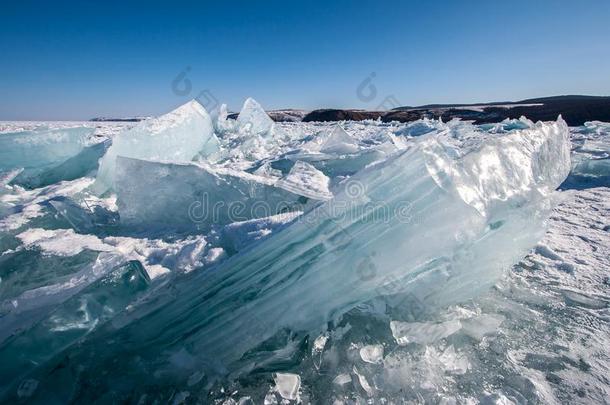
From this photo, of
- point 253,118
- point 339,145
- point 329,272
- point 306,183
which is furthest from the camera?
point 253,118

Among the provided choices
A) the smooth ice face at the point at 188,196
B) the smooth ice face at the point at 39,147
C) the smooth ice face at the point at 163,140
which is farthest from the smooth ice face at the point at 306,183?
the smooth ice face at the point at 39,147

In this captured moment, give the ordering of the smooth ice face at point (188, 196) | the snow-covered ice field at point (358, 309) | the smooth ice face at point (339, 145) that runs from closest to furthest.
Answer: the snow-covered ice field at point (358, 309) → the smooth ice face at point (188, 196) → the smooth ice face at point (339, 145)

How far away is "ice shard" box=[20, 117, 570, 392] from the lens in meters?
1.04

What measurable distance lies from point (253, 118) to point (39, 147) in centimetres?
523

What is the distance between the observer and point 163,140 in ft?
11.5

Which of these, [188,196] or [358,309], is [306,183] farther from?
[358,309]

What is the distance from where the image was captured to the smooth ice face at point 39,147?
158 inches

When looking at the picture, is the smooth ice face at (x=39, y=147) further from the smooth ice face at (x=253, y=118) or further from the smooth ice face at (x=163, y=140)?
the smooth ice face at (x=253, y=118)

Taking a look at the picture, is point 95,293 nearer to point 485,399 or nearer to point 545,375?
point 485,399

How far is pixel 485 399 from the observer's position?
0.94 metres

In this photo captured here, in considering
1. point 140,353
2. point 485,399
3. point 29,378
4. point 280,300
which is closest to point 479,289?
Answer: point 485,399

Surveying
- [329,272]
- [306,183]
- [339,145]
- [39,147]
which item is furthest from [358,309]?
[39,147]

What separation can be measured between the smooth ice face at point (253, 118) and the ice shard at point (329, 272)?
7332mm

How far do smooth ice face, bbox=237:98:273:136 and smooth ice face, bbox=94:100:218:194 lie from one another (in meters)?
3.79
